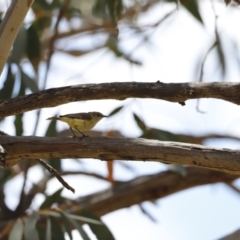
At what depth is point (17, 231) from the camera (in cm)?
244

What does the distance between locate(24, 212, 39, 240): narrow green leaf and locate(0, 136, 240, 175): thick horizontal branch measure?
2.56 feet

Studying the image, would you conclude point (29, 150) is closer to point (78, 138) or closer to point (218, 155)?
point (78, 138)

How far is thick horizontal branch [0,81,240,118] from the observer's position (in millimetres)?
1531

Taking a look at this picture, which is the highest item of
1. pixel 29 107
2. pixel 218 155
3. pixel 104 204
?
pixel 29 107

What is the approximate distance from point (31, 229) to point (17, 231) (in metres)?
0.08

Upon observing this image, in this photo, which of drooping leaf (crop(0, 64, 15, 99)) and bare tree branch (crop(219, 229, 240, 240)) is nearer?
bare tree branch (crop(219, 229, 240, 240))

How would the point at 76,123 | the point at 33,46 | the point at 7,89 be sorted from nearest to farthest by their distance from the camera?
the point at 76,123
the point at 7,89
the point at 33,46

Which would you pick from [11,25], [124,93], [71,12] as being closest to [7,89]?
[71,12]

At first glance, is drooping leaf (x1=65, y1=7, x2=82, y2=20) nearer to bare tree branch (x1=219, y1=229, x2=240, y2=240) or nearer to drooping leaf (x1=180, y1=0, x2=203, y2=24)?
drooping leaf (x1=180, y1=0, x2=203, y2=24)

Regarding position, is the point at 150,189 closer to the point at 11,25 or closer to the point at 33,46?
the point at 33,46

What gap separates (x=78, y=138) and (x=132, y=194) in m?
1.56

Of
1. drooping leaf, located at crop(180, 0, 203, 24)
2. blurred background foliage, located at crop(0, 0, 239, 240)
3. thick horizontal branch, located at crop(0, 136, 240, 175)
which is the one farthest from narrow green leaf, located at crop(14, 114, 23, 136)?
thick horizontal branch, located at crop(0, 136, 240, 175)

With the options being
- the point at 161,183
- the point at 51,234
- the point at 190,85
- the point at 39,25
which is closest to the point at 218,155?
the point at 190,85

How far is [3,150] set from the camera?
5.01ft
